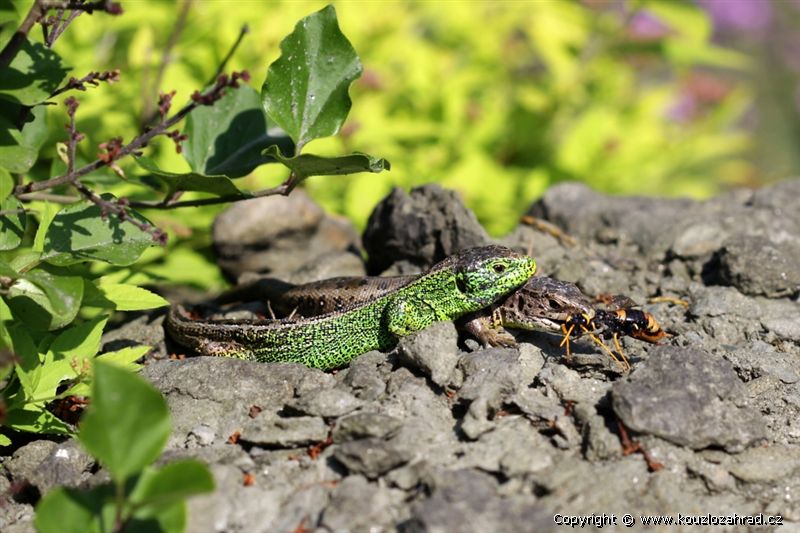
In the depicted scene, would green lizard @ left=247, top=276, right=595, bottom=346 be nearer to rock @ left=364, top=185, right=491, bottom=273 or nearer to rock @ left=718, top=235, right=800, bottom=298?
rock @ left=364, top=185, right=491, bottom=273

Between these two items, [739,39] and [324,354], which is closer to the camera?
[324,354]

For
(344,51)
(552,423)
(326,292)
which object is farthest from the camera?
(326,292)

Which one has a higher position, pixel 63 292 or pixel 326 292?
pixel 63 292

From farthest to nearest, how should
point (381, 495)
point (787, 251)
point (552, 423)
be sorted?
point (787, 251) → point (552, 423) → point (381, 495)

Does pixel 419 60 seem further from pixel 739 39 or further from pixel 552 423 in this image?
pixel 739 39

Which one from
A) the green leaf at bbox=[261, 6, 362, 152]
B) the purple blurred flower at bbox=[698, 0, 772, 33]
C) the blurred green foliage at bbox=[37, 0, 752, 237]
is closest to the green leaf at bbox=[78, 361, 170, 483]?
the green leaf at bbox=[261, 6, 362, 152]

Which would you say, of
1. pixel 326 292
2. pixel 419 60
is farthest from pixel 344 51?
pixel 419 60

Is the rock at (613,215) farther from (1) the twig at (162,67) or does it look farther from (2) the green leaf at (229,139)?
(1) the twig at (162,67)

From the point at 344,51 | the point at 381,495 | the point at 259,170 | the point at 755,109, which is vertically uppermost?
the point at 344,51
